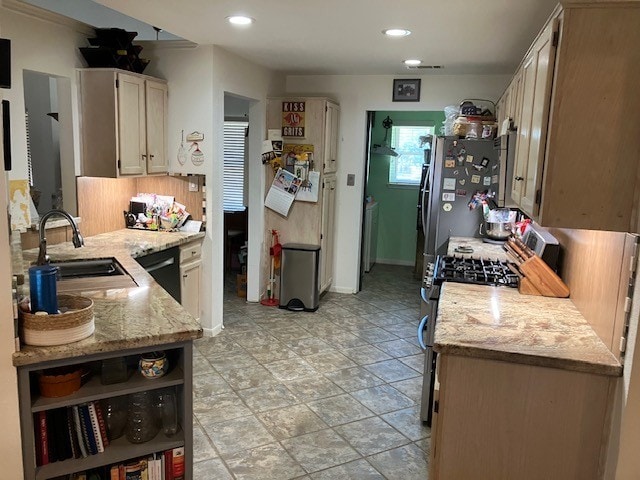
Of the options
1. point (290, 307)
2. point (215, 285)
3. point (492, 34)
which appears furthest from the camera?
point (290, 307)

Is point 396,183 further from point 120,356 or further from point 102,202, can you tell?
point 120,356

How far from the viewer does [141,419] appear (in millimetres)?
2076

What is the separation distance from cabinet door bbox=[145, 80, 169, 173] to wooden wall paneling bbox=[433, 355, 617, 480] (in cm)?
301

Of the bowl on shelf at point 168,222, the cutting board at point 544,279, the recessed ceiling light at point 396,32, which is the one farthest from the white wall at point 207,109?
the cutting board at point 544,279

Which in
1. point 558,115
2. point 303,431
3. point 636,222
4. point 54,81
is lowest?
point 303,431

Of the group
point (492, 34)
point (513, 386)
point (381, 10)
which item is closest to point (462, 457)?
point (513, 386)

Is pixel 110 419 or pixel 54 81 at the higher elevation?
pixel 54 81

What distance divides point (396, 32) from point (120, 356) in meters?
2.59

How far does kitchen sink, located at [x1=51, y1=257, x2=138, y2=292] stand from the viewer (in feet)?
8.86

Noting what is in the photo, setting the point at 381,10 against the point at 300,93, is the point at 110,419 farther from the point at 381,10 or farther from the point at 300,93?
the point at 300,93

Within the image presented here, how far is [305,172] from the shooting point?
5195 mm

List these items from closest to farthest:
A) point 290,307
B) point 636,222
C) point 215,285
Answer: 1. point 636,222
2. point 215,285
3. point 290,307

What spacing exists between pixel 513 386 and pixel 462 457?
0.35m

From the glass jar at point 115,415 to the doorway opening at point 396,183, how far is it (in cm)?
478
